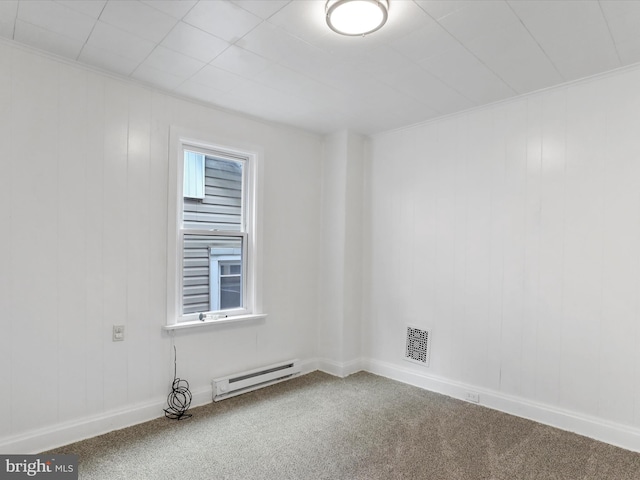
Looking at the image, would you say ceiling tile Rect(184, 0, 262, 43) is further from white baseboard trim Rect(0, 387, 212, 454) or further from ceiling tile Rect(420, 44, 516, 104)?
white baseboard trim Rect(0, 387, 212, 454)

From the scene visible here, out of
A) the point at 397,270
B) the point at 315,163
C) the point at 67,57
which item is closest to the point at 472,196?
the point at 397,270

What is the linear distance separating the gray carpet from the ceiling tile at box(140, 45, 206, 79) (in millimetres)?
2454

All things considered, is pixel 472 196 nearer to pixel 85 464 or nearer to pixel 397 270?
pixel 397 270

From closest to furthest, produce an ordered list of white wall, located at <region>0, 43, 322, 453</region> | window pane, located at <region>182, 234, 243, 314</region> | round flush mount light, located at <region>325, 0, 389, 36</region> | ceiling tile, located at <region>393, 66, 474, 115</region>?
round flush mount light, located at <region>325, 0, 389, 36</region> → white wall, located at <region>0, 43, 322, 453</region> → ceiling tile, located at <region>393, 66, 474, 115</region> → window pane, located at <region>182, 234, 243, 314</region>

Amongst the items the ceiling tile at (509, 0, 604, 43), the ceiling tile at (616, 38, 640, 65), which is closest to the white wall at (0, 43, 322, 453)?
the ceiling tile at (509, 0, 604, 43)

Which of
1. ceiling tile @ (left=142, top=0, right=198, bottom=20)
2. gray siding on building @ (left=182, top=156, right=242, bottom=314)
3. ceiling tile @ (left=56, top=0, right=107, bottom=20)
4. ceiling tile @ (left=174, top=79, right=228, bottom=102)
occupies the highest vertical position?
ceiling tile @ (left=174, top=79, right=228, bottom=102)

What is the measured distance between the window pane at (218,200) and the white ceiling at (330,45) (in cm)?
59

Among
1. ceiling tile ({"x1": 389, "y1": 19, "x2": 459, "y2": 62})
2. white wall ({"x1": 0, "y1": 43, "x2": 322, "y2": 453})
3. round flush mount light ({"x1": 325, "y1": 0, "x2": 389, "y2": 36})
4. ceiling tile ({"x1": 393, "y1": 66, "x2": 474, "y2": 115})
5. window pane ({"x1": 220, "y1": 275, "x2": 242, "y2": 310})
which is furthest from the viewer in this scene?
window pane ({"x1": 220, "y1": 275, "x2": 242, "y2": 310})

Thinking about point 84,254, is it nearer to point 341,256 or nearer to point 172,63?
point 172,63

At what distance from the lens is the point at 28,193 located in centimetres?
234

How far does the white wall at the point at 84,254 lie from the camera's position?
2.30 m

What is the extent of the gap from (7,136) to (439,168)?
3195 mm

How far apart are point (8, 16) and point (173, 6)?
912 millimetres

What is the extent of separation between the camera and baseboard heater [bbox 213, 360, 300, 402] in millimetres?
3172
